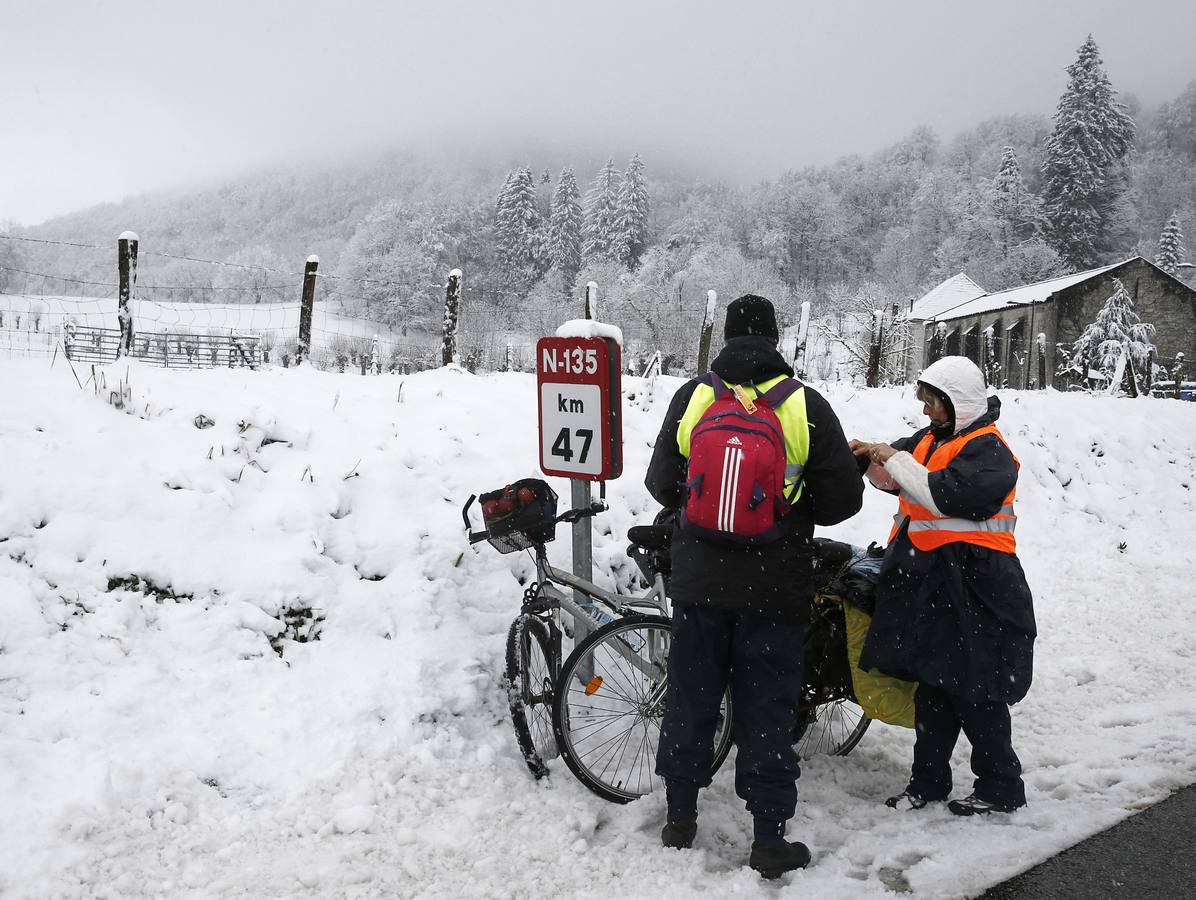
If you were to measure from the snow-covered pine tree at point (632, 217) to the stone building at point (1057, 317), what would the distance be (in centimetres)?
3268

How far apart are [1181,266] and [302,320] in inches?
2328

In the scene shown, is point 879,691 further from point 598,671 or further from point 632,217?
point 632,217

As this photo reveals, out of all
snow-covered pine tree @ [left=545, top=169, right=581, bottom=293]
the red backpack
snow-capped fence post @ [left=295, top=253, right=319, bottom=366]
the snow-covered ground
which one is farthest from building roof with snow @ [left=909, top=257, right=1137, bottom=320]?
the red backpack

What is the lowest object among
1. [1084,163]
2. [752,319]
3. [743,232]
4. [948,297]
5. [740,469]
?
[740,469]

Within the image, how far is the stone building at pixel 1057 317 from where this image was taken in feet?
123

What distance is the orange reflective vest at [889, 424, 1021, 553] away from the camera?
328 cm

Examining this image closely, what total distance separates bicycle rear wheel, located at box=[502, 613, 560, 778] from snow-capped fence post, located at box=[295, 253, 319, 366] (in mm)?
5958

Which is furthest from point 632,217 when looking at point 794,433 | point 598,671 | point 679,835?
point 679,835

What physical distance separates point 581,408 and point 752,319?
123cm

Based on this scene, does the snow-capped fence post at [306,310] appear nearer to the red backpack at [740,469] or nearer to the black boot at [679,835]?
the red backpack at [740,469]

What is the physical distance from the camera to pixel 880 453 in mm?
3412

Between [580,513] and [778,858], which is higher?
[580,513]

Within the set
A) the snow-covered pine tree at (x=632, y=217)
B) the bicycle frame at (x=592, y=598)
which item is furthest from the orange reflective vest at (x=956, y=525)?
the snow-covered pine tree at (x=632, y=217)

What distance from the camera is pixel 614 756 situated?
370 centimetres
